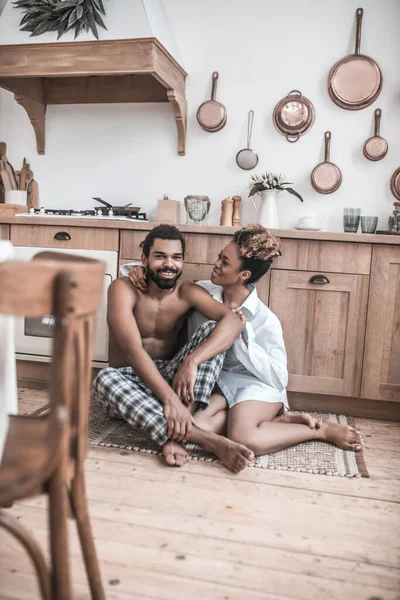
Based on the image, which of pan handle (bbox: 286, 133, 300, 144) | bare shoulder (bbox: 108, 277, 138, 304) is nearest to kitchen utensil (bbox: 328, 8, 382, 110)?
pan handle (bbox: 286, 133, 300, 144)

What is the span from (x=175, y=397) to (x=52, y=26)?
6.43 feet

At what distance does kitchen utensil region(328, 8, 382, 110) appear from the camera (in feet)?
9.25

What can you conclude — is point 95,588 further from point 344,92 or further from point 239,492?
point 344,92

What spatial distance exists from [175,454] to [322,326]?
982 millimetres

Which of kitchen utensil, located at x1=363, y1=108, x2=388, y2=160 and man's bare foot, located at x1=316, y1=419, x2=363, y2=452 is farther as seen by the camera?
kitchen utensil, located at x1=363, y1=108, x2=388, y2=160

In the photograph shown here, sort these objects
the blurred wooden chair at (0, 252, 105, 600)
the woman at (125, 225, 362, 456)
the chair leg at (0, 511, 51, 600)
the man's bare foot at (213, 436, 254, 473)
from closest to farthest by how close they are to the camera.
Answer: the blurred wooden chair at (0, 252, 105, 600) < the chair leg at (0, 511, 51, 600) < the man's bare foot at (213, 436, 254, 473) < the woman at (125, 225, 362, 456)

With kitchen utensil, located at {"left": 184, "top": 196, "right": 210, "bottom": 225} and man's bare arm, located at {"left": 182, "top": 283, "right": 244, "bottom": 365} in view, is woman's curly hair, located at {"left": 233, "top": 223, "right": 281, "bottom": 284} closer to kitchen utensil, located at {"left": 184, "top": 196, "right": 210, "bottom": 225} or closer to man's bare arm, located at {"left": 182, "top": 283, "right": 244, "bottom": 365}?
man's bare arm, located at {"left": 182, "top": 283, "right": 244, "bottom": 365}

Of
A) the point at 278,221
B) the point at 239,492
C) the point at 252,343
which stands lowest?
the point at 239,492

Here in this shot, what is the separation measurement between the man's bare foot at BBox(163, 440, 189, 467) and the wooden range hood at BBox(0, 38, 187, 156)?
1733mm

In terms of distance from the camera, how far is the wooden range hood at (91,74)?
8.56 feet

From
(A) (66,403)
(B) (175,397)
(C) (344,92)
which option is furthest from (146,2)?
(A) (66,403)

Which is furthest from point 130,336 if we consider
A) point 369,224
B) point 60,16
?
point 60,16

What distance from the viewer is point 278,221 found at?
9.51 feet

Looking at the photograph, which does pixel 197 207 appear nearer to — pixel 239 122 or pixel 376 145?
pixel 239 122
